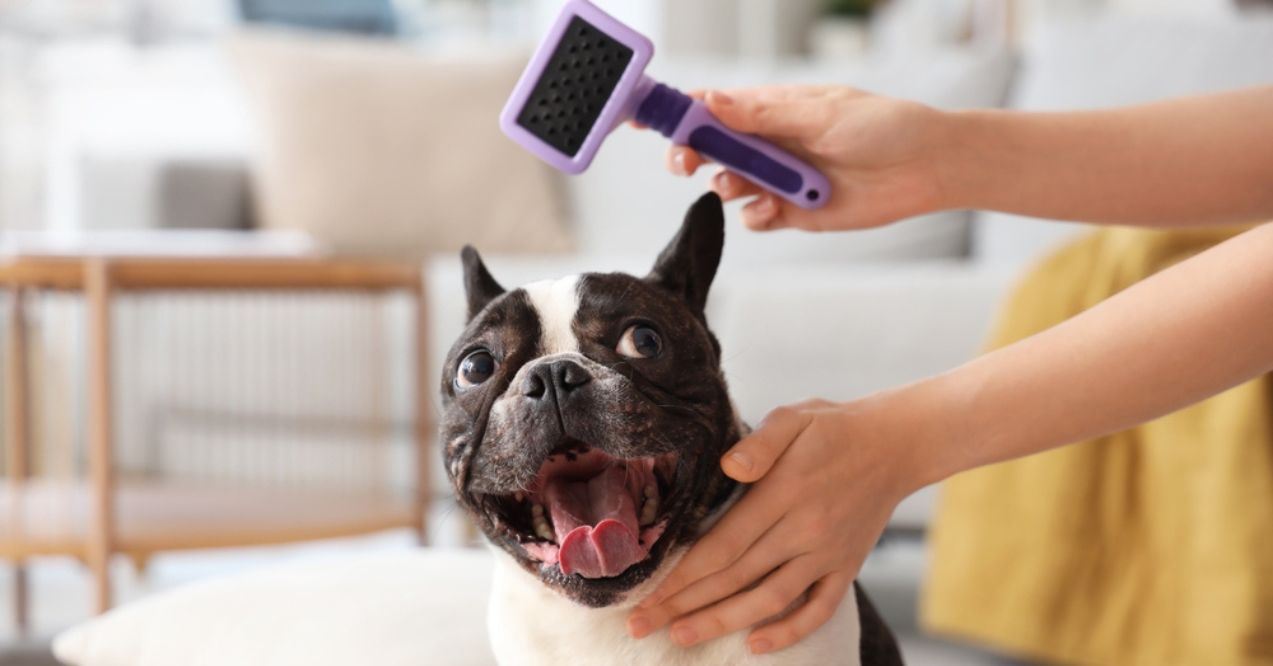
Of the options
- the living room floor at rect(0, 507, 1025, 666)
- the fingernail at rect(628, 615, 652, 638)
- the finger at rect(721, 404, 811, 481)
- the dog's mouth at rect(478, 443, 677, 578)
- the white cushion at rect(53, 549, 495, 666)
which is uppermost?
the finger at rect(721, 404, 811, 481)

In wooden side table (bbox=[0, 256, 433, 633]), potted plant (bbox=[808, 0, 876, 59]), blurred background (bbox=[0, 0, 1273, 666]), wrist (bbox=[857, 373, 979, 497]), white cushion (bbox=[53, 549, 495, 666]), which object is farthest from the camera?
potted plant (bbox=[808, 0, 876, 59])

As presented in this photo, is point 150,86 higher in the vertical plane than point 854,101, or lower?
lower

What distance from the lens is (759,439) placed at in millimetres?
854

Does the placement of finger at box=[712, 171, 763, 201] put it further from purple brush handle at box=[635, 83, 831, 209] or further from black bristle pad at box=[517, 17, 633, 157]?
black bristle pad at box=[517, 17, 633, 157]

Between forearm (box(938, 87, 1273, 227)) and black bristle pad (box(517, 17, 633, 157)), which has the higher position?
forearm (box(938, 87, 1273, 227))

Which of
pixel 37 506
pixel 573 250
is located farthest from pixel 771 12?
pixel 37 506

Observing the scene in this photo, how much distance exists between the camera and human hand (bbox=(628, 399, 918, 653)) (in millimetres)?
856

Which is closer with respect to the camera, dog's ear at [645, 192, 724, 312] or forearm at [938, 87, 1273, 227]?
dog's ear at [645, 192, 724, 312]

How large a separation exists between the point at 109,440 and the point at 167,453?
954mm

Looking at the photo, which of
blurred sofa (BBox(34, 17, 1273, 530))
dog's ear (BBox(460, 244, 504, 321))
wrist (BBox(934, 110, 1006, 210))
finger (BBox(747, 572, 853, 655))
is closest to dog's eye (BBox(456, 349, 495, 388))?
dog's ear (BBox(460, 244, 504, 321))

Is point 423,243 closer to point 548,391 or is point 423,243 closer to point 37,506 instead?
point 37,506

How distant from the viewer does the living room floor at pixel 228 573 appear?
80.0 inches

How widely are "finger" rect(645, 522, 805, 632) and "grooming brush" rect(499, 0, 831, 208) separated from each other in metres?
0.32

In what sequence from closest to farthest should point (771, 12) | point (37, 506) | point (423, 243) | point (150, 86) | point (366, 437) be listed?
point (37, 506) < point (366, 437) < point (423, 243) < point (150, 86) < point (771, 12)
